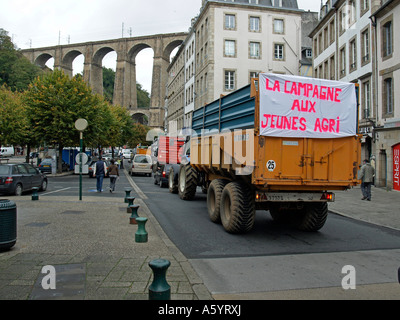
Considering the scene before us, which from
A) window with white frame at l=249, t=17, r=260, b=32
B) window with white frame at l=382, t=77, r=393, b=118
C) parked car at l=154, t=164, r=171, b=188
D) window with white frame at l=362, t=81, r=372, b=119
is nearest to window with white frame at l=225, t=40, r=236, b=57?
window with white frame at l=249, t=17, r=260, b=32

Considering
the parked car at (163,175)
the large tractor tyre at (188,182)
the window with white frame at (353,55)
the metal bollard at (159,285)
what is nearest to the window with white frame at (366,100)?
the window with white frame at (353,55)

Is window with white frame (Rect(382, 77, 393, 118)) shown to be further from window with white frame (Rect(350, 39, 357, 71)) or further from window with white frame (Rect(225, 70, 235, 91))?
window with white frame (Rect(225, 70, 235, 91))

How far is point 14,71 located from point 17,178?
67084 mm

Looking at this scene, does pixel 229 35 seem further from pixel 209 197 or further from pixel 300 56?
pixel 209 197

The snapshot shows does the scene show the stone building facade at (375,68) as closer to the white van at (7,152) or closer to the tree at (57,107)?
the tree at (57,107)

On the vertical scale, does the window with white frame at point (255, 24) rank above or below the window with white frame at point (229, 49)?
above

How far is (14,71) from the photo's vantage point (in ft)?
240

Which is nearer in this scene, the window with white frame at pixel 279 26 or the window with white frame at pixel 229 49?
the window with white frame at pixel 229 49

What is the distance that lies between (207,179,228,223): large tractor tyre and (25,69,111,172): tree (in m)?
21.5

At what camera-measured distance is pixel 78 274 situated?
4742 mm

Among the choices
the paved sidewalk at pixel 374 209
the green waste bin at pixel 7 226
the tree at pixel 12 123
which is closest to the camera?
the green waste bin at pixel 7 226

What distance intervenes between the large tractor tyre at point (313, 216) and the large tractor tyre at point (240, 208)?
4.78 feet

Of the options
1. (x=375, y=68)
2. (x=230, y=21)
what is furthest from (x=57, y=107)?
(x=375, y=68)

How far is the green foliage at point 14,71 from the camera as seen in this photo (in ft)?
237
